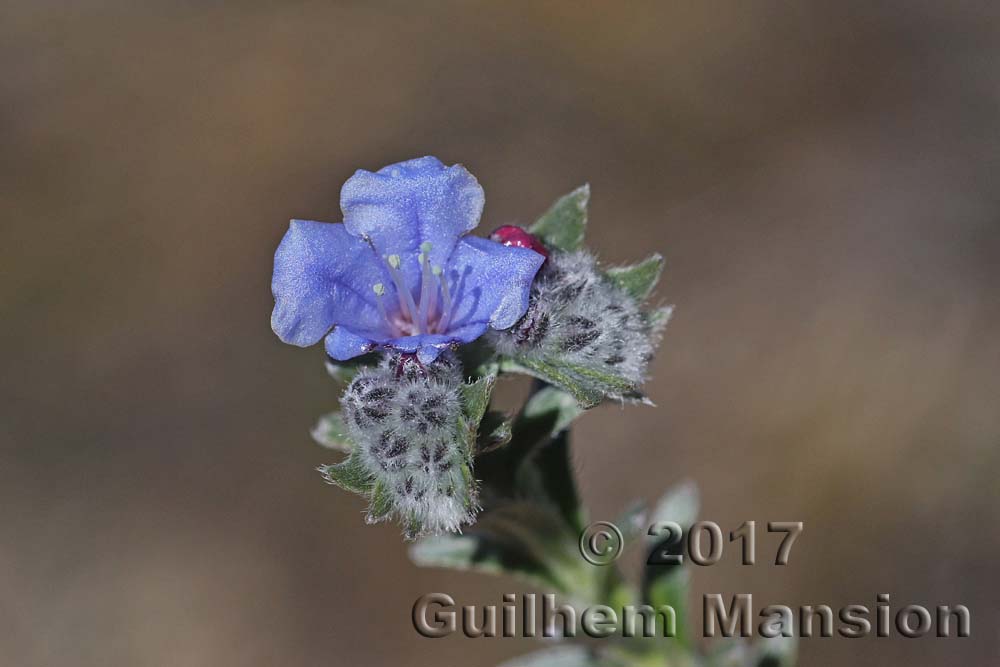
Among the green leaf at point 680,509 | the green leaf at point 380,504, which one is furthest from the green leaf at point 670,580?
the green leaf at point 380,504

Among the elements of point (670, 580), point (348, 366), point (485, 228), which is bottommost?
point (670, 580)

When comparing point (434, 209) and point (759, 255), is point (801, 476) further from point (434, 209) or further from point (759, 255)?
point (434, 209)

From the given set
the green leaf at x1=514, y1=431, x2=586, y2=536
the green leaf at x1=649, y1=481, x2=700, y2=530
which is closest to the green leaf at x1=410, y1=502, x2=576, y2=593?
the green leaf at x1=514, y1=431, x2=586, y2=536

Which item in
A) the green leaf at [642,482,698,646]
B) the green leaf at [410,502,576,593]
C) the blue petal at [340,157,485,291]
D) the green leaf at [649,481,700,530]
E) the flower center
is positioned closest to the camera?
the blue petal at [340,157,485,291]

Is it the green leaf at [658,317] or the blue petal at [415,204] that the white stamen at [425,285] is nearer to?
the blue petal at [415,204]

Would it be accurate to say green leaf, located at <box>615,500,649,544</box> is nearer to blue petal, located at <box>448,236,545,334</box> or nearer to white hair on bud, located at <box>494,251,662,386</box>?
white hair on bud, located at <box>494,251,662,386</box>

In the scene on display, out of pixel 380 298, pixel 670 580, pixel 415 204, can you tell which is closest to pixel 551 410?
pixel 380 298

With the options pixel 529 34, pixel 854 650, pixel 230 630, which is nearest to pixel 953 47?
pixel 529 34

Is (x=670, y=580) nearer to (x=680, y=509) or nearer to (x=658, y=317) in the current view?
(x=680, y=509)
